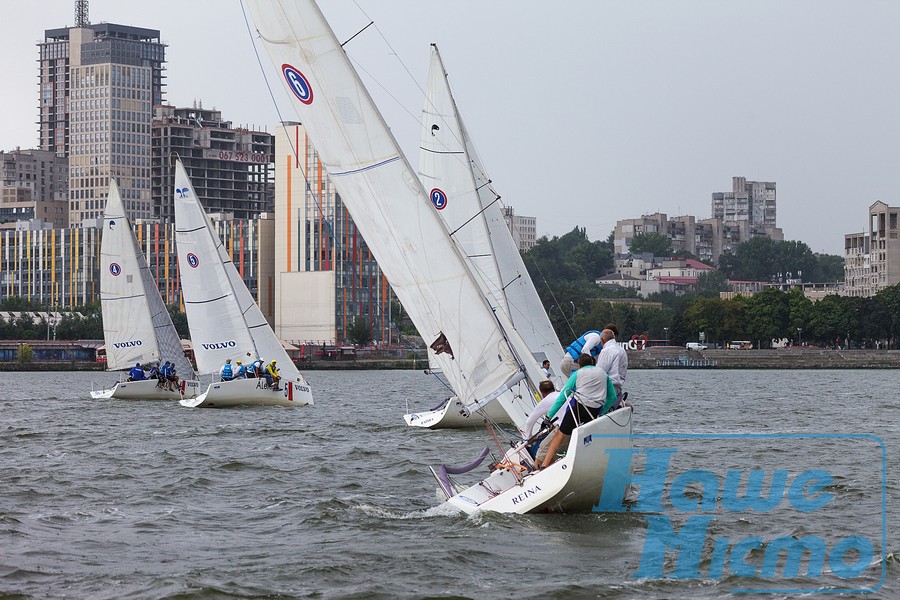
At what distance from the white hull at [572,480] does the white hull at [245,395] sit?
77.4 feet

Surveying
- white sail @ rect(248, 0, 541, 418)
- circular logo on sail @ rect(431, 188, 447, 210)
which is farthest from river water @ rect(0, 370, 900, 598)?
circular logo on sail @ rect(431, 188, 447, 210)

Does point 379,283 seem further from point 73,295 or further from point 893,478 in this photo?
point 893,478

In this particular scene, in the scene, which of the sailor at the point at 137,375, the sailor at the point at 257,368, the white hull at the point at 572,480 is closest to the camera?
the white hull at the point at 572,480

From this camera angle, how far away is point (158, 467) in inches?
918

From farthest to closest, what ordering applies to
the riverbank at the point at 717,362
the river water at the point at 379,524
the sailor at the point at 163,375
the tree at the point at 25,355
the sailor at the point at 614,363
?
the tree at the point at 25,355
the riverbank at the point at 717,362
the sailor at the point at 163,375
the sailor at the point at 614,363
the river water at the point at 379,524

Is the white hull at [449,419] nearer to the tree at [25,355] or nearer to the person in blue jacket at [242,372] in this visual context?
the person in blue jacket at [242,372]

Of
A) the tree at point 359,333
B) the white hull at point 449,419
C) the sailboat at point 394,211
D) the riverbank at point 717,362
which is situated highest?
the sailboat at point 394,211

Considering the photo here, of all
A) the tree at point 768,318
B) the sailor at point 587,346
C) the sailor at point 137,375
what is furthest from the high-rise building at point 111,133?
the sailor at point 587,346

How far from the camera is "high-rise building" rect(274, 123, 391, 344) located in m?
132

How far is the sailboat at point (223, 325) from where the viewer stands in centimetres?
4047

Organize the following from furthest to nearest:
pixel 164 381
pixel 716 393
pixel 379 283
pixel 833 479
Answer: pixel 379 283, pixel 716 393, pixel 164 381, pixel 833 479

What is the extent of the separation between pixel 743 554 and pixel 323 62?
748cm

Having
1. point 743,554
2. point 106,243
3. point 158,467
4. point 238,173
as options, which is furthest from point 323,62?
point 238,173

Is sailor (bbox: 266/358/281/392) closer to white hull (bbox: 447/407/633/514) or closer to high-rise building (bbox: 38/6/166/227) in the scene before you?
white hull (bbox: 447/407/633/514)
